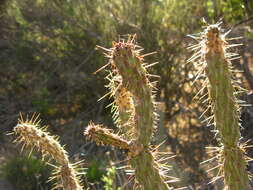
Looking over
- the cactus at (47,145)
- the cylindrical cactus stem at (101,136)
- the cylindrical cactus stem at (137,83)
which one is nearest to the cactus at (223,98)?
the cylindrical cactus stem at (137,83)

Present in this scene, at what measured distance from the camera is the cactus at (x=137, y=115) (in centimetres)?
202

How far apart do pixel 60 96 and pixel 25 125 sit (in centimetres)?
563

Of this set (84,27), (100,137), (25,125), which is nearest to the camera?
(100,137)

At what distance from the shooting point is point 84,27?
7.32 meters

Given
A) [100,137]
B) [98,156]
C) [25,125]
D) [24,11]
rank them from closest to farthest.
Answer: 1. [100,137]
2. [25,125]
3. [98,156]
4. [24,11]

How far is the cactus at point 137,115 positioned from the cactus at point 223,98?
0.70 ft

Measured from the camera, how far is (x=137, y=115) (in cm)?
214

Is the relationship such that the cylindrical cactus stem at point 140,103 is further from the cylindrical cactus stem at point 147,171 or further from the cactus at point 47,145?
the cactus at point 47,145

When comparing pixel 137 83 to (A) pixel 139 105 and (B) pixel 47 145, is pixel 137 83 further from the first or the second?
(B) pixel 47 145

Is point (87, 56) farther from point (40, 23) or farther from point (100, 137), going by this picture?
point (100, 137)

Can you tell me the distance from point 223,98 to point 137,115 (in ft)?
1.07

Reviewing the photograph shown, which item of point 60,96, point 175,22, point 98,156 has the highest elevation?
point 175,22

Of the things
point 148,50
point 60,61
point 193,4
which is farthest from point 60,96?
point 193,4

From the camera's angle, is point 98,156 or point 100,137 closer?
point 100,137
